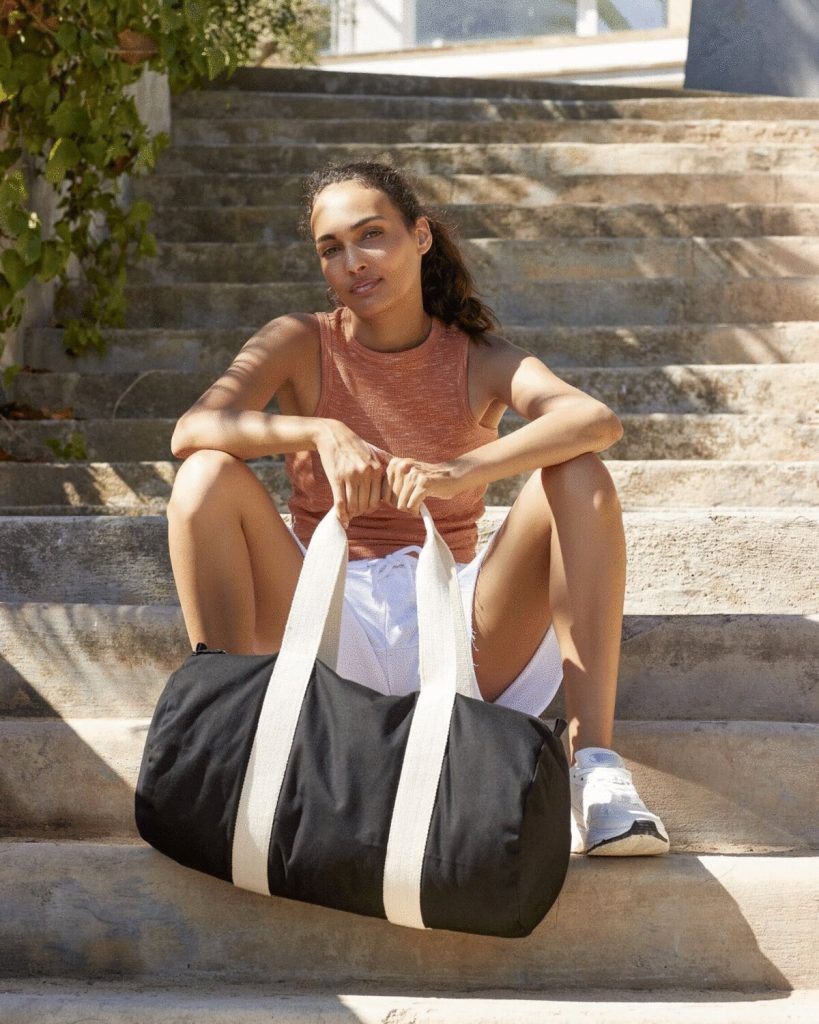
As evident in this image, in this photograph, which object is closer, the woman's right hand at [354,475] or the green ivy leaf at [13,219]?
the woman's right hand at [354,475]

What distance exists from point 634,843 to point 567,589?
362 millimetres

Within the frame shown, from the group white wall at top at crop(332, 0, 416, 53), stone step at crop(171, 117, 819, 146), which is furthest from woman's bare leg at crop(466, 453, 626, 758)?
white wall at top at crop(332, 0, 416, 53)

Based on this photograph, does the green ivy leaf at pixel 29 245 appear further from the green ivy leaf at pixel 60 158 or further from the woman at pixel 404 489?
the woman at pixel 404 489

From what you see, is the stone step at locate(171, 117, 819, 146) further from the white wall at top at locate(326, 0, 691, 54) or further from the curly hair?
the white wall at top at locate(326, 0, 691, 54)

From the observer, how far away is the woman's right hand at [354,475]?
1839 mm

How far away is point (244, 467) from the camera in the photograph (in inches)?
75.1

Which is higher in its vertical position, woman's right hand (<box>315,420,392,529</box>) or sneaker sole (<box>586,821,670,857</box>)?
woman's right hand (<box>315,420,392,529</box>)

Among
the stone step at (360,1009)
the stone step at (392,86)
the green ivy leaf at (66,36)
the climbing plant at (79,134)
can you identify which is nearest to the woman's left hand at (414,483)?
the stone step at (360,1009)

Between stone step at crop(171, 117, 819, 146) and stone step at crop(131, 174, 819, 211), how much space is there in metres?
0.42

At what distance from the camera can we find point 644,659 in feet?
7.13

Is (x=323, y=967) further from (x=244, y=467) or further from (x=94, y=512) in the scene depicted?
(x=94, y=512)

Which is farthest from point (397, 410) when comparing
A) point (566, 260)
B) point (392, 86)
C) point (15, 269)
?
point (392, 86)

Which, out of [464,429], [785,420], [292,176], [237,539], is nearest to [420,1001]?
[237,539]

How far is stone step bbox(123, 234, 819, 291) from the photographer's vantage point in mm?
4148
